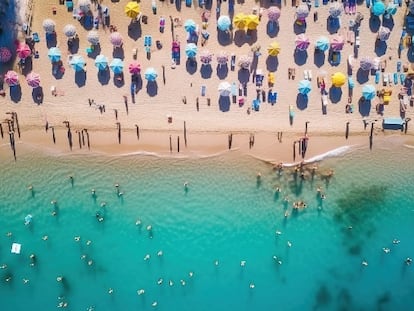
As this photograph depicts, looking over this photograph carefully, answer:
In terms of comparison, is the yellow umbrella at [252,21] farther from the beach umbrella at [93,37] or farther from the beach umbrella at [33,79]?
the beach umbrella at [33,79]

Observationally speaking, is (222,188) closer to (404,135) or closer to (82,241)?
(82,241)

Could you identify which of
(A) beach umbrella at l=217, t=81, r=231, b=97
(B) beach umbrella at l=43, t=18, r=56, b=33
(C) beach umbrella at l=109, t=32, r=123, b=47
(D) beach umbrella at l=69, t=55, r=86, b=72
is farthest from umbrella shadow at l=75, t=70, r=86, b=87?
(A) beach umbrella at l=217, t=81, r=231, b=97

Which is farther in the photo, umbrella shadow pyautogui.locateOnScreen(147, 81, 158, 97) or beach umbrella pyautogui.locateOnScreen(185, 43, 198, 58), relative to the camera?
umbrella shadow pyautogui.locateOnScreen(147, 81, 158, 97)

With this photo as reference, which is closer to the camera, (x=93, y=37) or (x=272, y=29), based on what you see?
(x=93, y=37)

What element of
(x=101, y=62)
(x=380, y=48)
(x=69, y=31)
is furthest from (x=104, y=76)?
(x=380, y=48)

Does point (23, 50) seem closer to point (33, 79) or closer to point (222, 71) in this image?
point (33, 79)

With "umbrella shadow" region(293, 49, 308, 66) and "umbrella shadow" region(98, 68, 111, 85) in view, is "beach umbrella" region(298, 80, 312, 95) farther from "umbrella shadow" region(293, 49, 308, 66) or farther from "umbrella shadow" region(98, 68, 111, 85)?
"umbrella shadow" region(98, 68, 111, 85)
